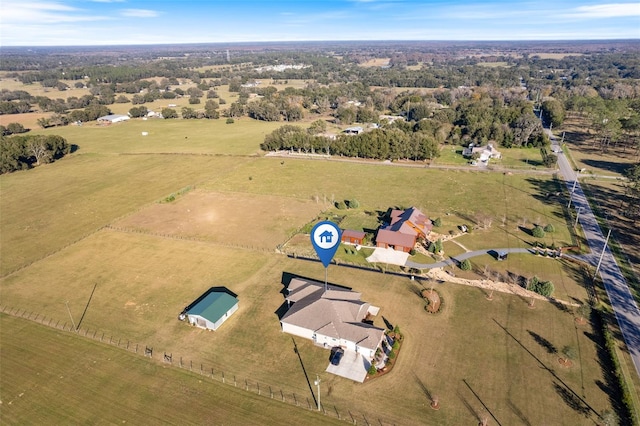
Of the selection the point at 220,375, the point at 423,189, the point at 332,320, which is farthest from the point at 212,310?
the point at 423,189

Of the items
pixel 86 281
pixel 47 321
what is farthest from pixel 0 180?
pixel 47 321

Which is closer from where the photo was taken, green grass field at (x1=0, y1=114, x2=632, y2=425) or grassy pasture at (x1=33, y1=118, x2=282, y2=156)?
green grass field at (x1=0, y1=114, x2=632, y2=425)

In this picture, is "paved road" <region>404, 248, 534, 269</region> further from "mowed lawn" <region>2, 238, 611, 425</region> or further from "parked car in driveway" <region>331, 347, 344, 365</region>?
"parked car in driveway" <region>331, 347, 344, 365</region>

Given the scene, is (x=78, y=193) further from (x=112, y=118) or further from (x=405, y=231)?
(x=112, y=118)

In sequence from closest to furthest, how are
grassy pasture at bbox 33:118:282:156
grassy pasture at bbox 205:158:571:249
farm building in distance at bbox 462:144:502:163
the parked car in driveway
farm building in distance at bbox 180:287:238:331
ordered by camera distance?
the parked car in driveway, farm building in distance at bbox 180:287:238:331, grassy pasture at bbox 205:158:571:249, farm building in distance at bbox 462:144:502:163, grassy pasture at bbox 33:118:282:156

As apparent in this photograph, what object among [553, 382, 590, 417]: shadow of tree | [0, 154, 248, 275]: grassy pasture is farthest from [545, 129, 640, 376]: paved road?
[0, 154, 248, 275]: grassy pasture

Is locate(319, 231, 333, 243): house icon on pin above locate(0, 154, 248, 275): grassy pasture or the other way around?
above

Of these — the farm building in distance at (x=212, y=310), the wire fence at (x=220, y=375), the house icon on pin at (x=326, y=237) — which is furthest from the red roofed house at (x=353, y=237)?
the wire fence at (x=220, y=375)
